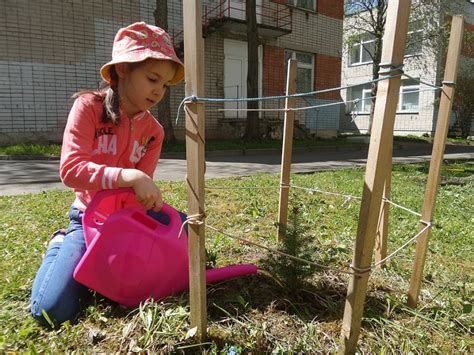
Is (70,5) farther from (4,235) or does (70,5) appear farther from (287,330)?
(287,330)

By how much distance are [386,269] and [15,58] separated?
11061mm

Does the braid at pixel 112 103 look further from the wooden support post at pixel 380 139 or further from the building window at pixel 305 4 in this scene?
the building window at pixel 305 4

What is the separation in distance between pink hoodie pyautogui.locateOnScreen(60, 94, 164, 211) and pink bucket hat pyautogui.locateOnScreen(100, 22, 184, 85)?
0.28 m

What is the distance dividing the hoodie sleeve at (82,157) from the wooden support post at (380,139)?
986 mm

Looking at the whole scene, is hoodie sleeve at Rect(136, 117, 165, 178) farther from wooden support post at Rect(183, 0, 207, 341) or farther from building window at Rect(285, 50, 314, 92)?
building window at Rect(285, 50, 314, 92)

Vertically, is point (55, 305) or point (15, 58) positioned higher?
point (15, 58)

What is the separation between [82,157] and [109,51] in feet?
36.6

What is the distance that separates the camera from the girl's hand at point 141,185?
5.25 ft

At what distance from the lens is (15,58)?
34.2ft

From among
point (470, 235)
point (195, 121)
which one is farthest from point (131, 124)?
→ point (470, 235)

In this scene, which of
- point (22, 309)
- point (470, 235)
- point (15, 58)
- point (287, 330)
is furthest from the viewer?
point (15, 58)

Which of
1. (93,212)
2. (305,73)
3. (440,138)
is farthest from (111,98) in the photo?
(305,73)

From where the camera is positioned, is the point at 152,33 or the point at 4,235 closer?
the point at 152,33

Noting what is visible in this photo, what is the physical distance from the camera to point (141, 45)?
67.2 inches
